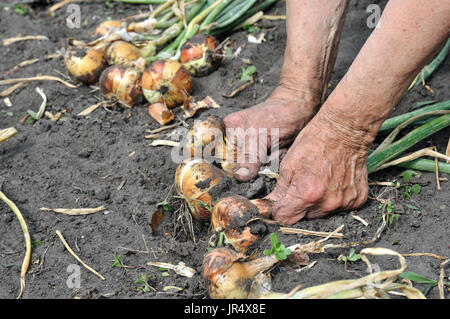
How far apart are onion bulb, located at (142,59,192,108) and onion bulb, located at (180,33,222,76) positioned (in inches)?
6.9

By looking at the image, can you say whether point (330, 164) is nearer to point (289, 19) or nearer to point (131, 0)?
point (289, 19)

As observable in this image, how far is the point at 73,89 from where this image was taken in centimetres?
291

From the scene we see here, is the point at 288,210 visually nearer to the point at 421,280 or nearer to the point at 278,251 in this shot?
the point at 278,251

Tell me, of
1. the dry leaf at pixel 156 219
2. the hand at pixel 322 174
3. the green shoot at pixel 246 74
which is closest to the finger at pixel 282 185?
the hand at pixel 322 174

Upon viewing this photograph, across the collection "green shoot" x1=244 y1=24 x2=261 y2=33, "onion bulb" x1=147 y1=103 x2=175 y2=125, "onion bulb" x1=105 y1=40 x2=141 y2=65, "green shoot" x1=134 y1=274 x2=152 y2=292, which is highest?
"green shoot" x1=244 y1=24 x2=261 y2=33

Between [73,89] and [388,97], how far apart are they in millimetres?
1773

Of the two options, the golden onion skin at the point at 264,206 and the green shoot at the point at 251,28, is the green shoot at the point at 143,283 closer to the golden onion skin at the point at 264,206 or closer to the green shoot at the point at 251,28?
the golden onion skin at the point at 264,206

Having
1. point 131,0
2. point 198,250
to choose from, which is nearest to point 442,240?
point 198,250

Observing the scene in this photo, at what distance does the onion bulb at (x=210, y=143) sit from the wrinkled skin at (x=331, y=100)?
0.07 meters

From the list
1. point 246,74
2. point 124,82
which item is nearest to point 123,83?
point 124,82

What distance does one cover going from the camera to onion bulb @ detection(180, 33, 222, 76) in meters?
2.77

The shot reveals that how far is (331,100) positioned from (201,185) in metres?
0.56

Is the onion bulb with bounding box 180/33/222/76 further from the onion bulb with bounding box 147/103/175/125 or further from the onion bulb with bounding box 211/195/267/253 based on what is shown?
A: the onion bulb with bounding box 211/195/267/253

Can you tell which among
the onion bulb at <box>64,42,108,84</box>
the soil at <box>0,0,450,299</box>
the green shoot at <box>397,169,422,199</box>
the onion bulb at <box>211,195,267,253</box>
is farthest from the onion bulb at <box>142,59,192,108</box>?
the green shoot at <box>397,169,422,199</box>
